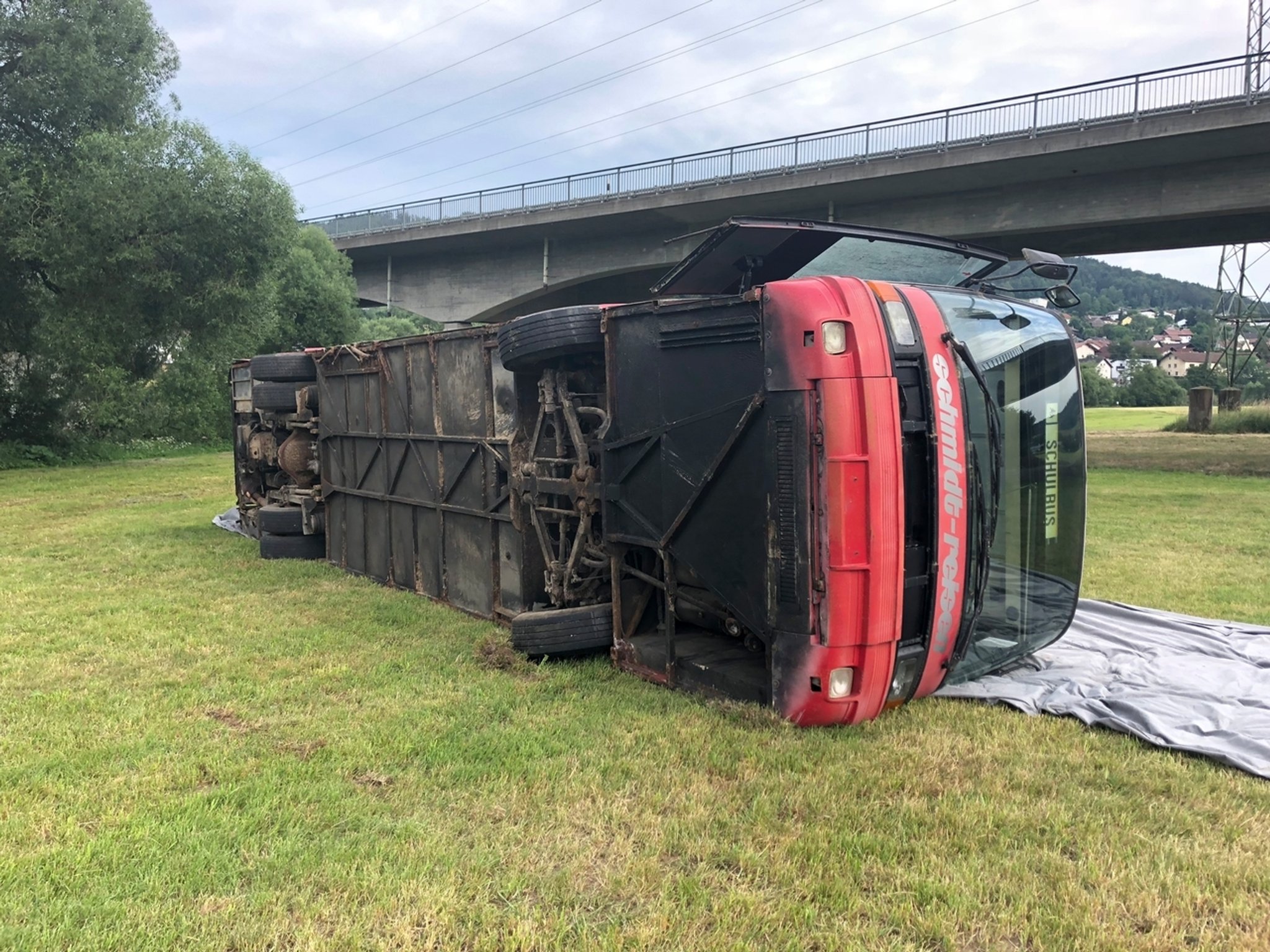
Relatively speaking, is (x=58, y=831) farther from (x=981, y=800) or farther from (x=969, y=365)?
(x=969, y=365)

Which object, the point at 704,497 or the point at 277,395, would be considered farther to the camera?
the point at 277,395

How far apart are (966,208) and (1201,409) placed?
15199mm

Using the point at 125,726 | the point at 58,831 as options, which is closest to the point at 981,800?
the point at 58,831

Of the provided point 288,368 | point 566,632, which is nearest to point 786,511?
point 566,632

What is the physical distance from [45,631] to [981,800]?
615 cm

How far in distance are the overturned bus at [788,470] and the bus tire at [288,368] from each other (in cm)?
305

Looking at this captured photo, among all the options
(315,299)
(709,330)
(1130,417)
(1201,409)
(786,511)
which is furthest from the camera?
(1130,417)

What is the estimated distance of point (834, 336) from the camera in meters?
3.94

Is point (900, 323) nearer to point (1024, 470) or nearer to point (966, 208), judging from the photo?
point (1024, 470)

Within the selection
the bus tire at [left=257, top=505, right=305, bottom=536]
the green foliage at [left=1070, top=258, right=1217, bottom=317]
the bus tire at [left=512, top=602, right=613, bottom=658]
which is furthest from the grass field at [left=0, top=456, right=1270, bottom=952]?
the green foliage at [left=1070, top=258, right=1217, bottom=317]

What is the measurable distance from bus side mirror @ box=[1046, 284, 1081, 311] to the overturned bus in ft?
0.08

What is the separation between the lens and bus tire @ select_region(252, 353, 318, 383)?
9148 millimetres

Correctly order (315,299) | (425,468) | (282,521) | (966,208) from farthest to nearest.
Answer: (315,299) < (966,208) < (282,521) < (425,468)

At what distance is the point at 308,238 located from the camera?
2894 centimetres
